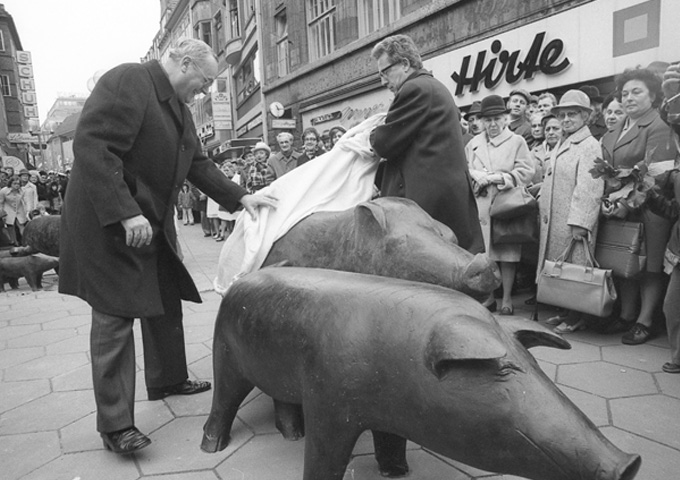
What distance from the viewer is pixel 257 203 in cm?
277

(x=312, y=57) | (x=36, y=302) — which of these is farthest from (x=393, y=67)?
(x=312, y=57)

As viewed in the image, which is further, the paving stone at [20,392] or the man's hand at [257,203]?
the paving stone at [20,392]

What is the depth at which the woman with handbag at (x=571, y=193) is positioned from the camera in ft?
13.4

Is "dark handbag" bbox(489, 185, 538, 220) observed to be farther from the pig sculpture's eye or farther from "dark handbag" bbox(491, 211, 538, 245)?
the pig sculpture's eye

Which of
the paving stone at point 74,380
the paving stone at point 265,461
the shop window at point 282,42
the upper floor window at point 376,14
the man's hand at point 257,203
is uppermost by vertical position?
the shop window at point 282,42

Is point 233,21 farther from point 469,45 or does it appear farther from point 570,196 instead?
point 570,196

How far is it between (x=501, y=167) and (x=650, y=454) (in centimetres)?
288

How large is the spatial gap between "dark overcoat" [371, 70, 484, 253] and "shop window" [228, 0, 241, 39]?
2896 cm

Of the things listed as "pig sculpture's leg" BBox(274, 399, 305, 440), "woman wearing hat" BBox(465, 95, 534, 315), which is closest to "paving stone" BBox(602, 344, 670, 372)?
"woman wearing hat" BBox(465, 95, 534, 315)

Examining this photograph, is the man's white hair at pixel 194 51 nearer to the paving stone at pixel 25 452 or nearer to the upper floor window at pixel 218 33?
the paving stone at pixel 25 452

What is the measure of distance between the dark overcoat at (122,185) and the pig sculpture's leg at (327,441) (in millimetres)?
1270

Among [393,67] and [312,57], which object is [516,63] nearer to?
[393,67]

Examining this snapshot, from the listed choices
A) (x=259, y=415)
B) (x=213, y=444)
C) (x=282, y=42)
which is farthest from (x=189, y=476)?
(x=282, y=42)

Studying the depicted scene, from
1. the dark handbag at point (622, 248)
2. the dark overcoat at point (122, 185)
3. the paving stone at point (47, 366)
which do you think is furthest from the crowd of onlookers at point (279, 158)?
the dark overcoat at point (122, 185)
